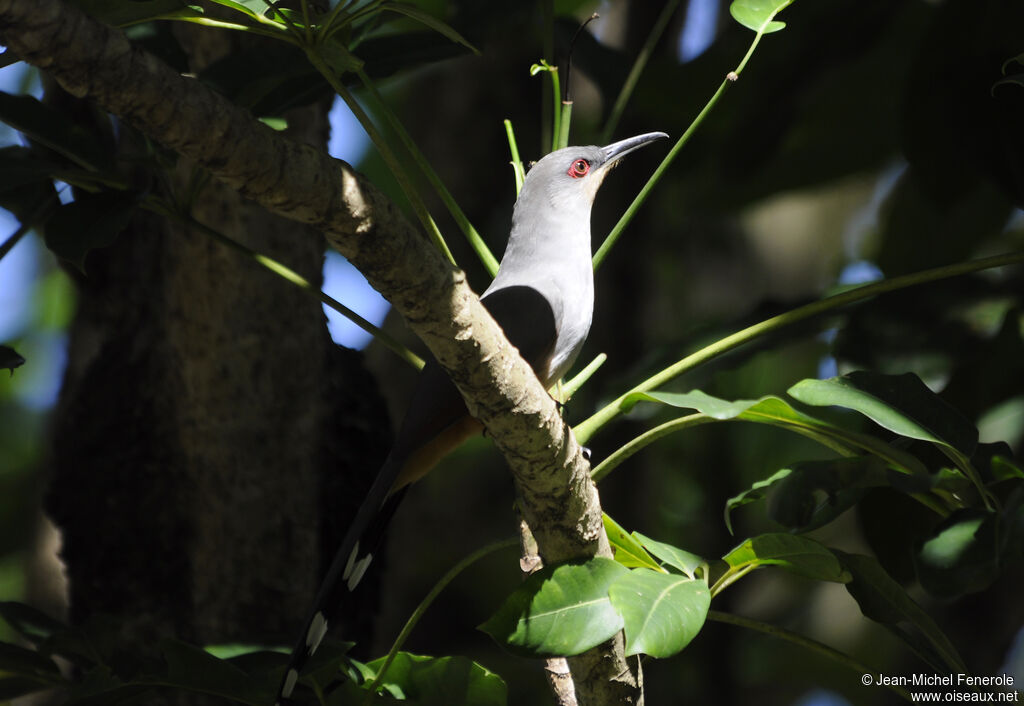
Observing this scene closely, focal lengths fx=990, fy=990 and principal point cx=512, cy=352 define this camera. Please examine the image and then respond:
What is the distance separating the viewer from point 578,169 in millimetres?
3283

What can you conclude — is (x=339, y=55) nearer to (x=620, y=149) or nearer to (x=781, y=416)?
(x=781, y=416)

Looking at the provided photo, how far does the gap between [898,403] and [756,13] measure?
3.11ft

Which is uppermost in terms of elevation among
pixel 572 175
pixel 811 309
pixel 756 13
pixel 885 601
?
pixel 572 175

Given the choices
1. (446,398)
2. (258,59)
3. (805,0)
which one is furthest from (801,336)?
(258,59)

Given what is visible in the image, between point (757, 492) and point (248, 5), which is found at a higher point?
point (248, 5)

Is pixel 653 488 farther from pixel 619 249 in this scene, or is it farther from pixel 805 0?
pixel 805 0

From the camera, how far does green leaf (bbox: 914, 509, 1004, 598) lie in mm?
1588

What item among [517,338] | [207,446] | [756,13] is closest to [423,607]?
[517,338]

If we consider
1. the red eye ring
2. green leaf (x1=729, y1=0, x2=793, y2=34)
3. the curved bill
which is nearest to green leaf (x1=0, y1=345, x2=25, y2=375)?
green leaf (x1=729, y1=0, x2=793, y2=34)

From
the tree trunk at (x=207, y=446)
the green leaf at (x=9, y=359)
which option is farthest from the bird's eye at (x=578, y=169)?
the green leaf at (x=9, y=359)

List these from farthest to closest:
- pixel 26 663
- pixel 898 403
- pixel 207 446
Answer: pixel 207 446, pixel 26 663, pixel 898 403

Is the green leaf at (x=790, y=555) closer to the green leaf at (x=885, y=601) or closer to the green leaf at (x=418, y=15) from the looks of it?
the green leaf at (x=885, y=601)

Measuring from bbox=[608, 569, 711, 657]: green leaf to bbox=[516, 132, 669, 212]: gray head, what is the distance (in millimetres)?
1515

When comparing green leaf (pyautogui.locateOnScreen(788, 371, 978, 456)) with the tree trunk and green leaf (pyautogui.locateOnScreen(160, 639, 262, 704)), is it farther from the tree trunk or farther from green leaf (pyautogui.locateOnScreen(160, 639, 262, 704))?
the tree trunk
